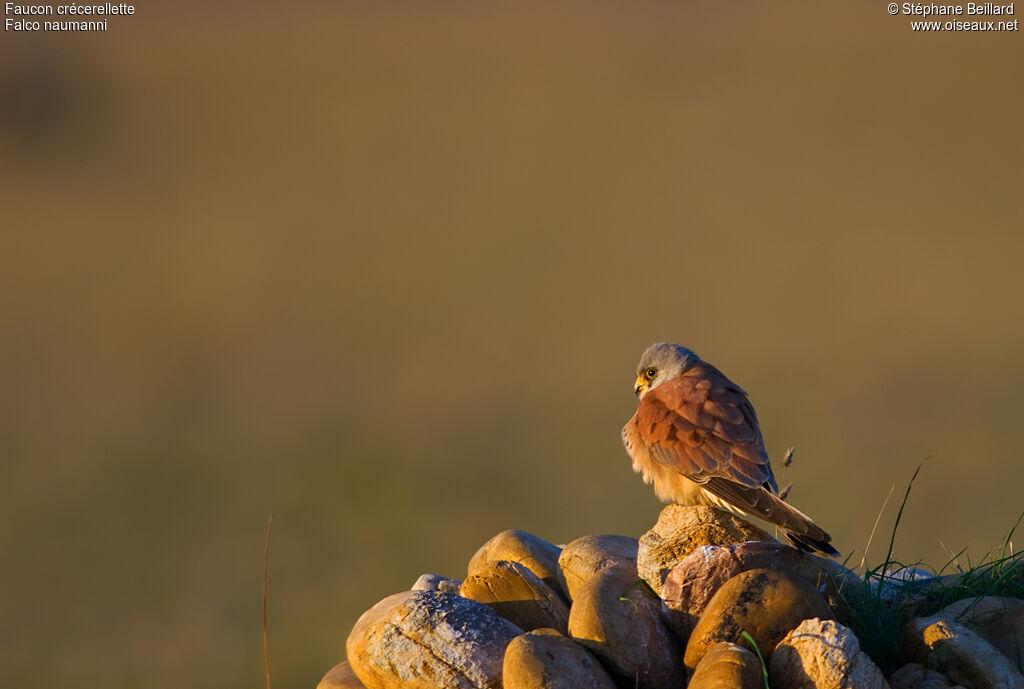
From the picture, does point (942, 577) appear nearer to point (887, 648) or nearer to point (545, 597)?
point (887, 648)

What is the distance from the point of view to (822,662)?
3.45 meters

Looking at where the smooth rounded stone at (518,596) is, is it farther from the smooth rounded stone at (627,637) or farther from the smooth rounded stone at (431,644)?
the smooth rounded stone at (627,637)

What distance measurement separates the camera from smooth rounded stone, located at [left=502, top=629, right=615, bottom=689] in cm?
354

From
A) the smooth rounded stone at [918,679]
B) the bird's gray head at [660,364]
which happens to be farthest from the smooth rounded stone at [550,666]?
the bird's gray head at [660,364]

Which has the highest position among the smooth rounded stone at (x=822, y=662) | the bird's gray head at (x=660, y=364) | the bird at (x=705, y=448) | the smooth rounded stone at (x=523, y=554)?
the bird's gray head at (x=660, y=364)

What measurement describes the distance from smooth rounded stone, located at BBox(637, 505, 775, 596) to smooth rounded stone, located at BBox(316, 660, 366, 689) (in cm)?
127

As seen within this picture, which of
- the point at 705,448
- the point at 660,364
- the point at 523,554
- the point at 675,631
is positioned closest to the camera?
the point at 675,631

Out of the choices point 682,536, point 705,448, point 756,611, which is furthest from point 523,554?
point 756,611

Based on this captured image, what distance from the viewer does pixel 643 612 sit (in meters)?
3.92

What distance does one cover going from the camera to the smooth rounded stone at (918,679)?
363 centimetres

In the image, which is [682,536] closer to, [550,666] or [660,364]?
[550,666]

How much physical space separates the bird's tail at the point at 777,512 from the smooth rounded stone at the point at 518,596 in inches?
34.3

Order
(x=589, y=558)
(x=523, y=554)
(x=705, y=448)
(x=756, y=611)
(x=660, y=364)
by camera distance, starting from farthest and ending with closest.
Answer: (x=660, y=364)
(x=523, y=554)
(x=705, y=448)
(x=589, y=558)
(x=756, y=611)

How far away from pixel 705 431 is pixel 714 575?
3.01 ft
